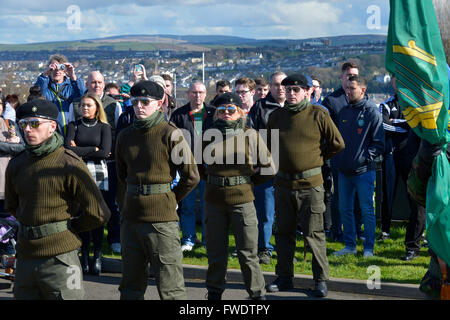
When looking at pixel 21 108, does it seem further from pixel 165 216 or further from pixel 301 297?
pixel 301 297

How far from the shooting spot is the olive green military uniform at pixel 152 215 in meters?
5.71

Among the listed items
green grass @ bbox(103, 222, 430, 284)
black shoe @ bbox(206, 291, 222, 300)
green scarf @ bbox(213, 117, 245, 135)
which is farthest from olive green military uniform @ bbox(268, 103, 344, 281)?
black shoe @ bbox(206, 291, 222, 300)

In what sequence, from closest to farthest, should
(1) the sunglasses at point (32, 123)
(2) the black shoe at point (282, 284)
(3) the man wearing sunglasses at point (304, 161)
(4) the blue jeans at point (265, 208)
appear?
(1) the sunglasses at point (32, 123) < (3) the man wearing sunglasses at point (304, 161) < (2) the black shoe at point (282, 284) < (4) the blue jeans at point (265, 208)

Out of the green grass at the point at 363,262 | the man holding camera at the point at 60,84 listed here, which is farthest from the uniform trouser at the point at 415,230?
the man holding camera at the point at 60,84

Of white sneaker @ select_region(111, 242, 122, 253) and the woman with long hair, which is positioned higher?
the woman with long hair

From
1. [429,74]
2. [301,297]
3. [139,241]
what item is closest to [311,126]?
[301,297]

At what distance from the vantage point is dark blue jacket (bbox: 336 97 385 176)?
8.39m

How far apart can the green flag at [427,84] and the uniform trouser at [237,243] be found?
2.66m

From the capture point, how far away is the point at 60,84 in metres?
10.1

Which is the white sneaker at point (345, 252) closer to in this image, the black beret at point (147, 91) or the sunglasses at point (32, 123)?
the black beret at point (147, 91)

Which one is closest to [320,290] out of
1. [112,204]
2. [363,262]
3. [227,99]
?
[363,262]

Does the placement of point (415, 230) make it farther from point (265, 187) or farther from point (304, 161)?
point (304, 161)

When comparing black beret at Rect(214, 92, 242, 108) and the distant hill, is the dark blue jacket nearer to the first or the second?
black beret at Rect(214, 92, 242, 108)

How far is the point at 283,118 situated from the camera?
7211 millimetres
